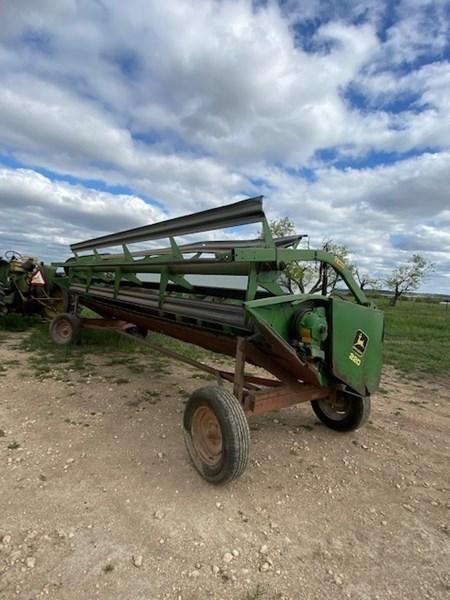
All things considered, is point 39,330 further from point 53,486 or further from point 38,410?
point 53,486

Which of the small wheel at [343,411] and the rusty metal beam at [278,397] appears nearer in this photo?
the rusty metal beam at [278,397]

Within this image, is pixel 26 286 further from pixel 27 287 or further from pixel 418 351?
pixel 418 351

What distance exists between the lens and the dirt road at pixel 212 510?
6.31ft

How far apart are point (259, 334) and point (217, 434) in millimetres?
911

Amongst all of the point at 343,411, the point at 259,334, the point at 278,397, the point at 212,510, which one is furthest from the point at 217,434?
the point at 343,411

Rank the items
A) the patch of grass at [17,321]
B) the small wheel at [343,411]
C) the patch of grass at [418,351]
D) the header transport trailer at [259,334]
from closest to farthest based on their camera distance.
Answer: the header transport trailer at [259,334] → the small wheel at [343,411] → the patch of grass at [418,351] → the patch of grass at [17,321]

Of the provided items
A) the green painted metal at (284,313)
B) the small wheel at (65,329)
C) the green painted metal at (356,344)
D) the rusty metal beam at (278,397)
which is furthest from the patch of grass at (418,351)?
the small wheel at (65,329)

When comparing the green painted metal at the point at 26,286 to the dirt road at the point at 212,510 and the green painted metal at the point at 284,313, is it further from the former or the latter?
the green painted metal at the point at 284,313

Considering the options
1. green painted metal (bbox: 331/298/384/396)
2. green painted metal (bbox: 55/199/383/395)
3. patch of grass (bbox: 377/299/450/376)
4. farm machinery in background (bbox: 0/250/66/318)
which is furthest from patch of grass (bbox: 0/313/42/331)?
patch of grass (bbox: 377/299/450/376)

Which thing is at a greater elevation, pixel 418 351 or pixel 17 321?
pixel 418 351

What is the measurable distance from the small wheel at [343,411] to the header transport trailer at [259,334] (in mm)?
11

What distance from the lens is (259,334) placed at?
309 cm

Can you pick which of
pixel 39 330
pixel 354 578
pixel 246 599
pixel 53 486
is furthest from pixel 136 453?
pixel 39 330

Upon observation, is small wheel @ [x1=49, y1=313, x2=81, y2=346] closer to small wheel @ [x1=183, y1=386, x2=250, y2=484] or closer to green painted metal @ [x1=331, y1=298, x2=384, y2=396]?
small wheel @ [x1=183, y1=386, x2=250, y2=484]
